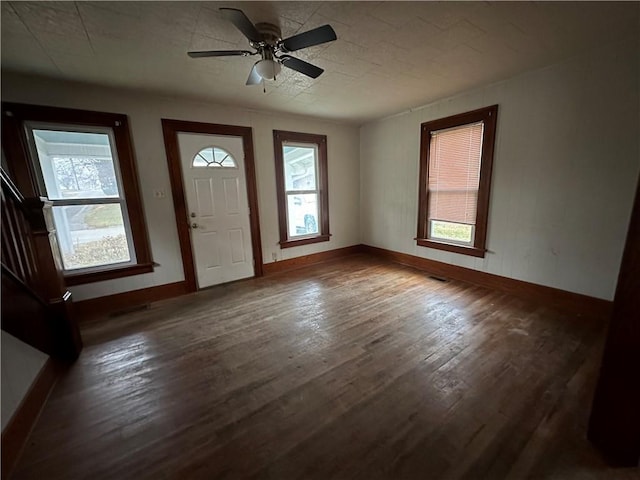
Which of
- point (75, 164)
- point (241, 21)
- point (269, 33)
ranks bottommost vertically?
point (75, 164)

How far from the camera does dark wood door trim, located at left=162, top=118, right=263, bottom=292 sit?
3.18 meters

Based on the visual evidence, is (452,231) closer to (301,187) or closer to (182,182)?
(301,187)

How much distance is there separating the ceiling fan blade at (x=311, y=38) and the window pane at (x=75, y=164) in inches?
95.1

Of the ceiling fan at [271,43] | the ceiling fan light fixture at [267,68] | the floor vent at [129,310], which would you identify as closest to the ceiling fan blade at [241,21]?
the ceiling fan at [271,43]

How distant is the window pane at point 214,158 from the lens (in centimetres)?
340

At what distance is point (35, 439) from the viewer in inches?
57.1

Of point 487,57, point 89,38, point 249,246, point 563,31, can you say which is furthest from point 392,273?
point 89,38

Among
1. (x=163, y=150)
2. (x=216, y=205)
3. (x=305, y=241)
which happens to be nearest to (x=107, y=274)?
(x=216, y=205)

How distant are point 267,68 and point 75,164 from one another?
2401mm

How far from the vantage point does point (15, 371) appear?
1510mm

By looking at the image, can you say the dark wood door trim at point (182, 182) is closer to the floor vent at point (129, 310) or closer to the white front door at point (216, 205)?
the white front door at point (216, 205)

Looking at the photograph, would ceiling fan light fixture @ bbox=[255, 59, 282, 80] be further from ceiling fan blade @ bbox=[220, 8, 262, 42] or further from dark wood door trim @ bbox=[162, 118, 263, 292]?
dark wood door trim @ bbox=[162, 118, 263, 292]

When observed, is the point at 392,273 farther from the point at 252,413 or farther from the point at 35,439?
the point at 35,439

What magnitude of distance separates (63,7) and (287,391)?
2.80 metres
